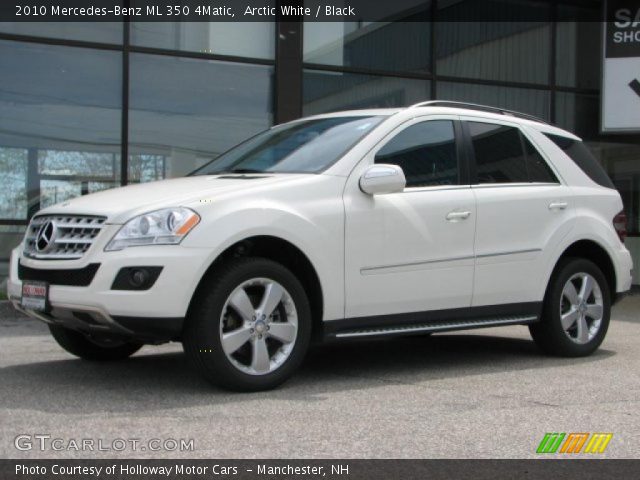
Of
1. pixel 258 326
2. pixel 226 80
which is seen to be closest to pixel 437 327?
pixel 258 326

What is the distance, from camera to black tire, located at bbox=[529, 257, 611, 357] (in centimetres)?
659

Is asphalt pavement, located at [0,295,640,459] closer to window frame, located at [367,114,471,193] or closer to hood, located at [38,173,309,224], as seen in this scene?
hood, located at [38,173,309,224]

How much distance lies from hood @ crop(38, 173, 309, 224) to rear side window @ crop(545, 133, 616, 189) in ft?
8.38

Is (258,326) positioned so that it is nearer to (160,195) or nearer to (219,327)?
(219,327)

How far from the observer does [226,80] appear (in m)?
12.1

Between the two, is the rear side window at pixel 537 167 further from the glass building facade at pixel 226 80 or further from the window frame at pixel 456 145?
the glass building facade at pixel 226 80

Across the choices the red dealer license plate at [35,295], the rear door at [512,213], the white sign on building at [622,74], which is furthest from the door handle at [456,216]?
the white sign on building at [622,74]

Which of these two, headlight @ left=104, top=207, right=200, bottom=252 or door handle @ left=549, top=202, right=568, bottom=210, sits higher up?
door handle @ left=549, top=202, right=568, bottom=210

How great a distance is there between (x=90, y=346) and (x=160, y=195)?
159 cm

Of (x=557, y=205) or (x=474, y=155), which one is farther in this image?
(x=557, y=205)

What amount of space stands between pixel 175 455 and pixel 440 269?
2.60 m

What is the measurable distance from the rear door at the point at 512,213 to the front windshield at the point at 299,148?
0.92 m

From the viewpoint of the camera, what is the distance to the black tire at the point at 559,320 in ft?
21.6

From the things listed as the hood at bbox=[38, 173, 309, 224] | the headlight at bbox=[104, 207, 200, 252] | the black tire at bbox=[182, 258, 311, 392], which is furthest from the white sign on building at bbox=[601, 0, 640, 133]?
the headlight at bbox=[104, 207, 200, 252]
